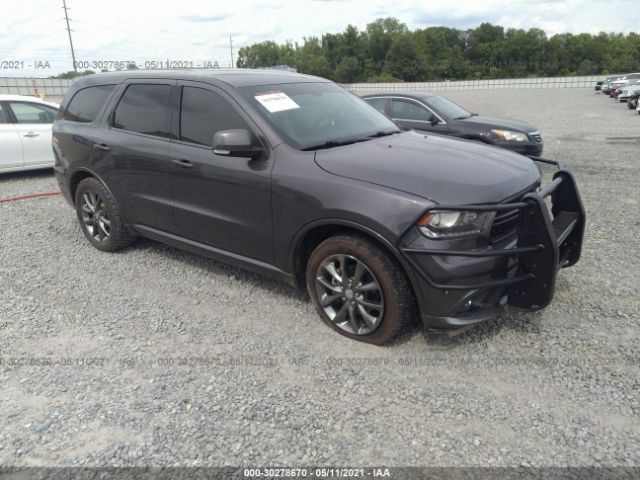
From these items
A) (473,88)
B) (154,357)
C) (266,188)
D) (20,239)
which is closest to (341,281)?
(266,188)

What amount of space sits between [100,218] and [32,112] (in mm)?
5275

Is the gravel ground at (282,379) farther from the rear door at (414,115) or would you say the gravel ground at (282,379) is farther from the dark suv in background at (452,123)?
the rear door at (414,115)

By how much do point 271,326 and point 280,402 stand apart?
91 cm

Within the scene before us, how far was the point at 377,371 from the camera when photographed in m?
3.19

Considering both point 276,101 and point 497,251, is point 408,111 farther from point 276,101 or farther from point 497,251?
point 497,251

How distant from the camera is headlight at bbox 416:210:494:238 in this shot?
2.94 meters

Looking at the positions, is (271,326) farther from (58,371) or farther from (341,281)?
(58,371)

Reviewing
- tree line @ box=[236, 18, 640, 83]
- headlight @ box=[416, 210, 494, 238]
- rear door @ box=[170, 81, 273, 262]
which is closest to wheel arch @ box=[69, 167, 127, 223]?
rear door @ box=[170, 81, 273, 262]

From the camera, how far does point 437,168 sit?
3262mm

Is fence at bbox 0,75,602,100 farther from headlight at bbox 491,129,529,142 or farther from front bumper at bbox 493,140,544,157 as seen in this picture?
front bumper at bbox 493,140,544,157

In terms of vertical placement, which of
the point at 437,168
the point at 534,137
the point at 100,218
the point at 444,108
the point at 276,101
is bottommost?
the point at 100,218

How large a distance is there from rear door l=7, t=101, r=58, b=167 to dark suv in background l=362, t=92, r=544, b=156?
580 cm

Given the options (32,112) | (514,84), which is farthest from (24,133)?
(514,84)

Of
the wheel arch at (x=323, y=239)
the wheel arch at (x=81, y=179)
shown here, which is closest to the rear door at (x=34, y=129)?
the wheel arch at (x=81, y=179)
